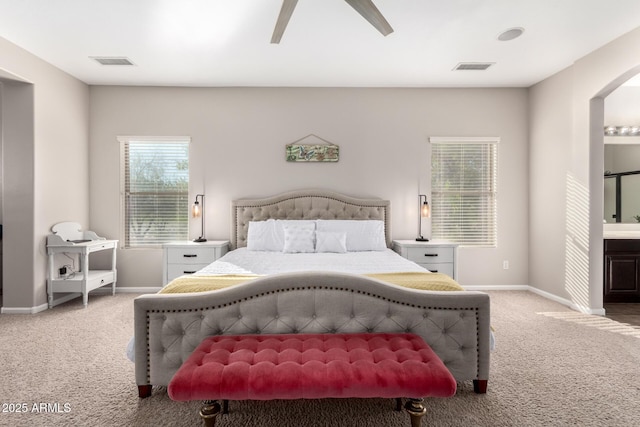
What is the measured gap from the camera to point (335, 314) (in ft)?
6.79

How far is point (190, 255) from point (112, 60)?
2.49 meters

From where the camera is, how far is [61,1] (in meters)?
2.72

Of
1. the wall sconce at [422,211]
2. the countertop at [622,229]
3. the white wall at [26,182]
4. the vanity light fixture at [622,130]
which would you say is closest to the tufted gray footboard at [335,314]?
the wall sconce at [422,211]

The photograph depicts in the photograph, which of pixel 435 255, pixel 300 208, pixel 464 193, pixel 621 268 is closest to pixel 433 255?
pixel 435 255

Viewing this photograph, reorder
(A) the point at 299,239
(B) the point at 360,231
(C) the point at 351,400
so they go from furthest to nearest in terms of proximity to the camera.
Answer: (B) the point at 360,231, (A) the point at 299,239, (C) the point at 351,400

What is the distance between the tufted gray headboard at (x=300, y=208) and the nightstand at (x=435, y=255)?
2.07 ft

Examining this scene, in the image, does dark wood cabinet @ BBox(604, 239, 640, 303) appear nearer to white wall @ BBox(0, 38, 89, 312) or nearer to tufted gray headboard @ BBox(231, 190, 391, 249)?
tufted gray headboard @ BBox(231, 190, 391, 249)

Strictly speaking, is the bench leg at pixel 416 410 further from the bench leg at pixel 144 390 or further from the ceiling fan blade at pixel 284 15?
the ceiling fan blade at pixel 284 15

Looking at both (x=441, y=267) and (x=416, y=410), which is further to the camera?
(x=441, y=267)

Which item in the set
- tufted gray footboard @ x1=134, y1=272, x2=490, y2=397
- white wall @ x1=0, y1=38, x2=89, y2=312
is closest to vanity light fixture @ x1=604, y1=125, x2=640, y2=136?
tufted gray footboard @ x1=134, y1=272, x2=490, y2=397

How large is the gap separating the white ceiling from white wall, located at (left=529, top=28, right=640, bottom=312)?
23 centimetres

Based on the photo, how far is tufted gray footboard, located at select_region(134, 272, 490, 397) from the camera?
6.68ft

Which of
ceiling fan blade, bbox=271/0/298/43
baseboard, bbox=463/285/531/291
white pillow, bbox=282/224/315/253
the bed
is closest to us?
the bed

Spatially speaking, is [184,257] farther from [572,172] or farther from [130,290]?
[572,172]
